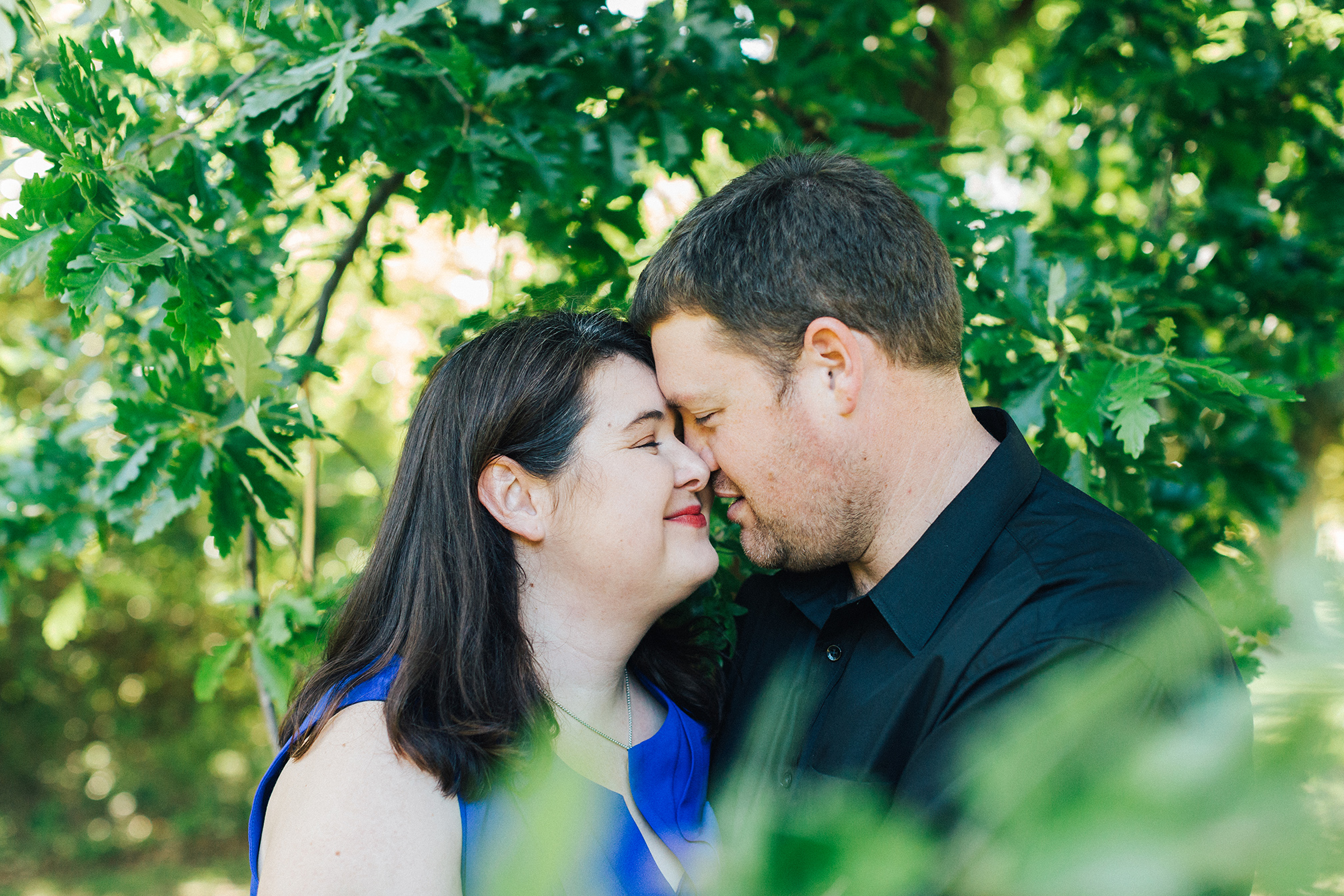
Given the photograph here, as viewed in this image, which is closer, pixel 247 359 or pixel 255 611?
pixel 247 359

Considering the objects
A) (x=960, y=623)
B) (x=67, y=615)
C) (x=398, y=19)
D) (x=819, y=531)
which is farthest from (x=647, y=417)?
(x=67, y=615)

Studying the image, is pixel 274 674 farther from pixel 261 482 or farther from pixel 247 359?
pixel 247 359

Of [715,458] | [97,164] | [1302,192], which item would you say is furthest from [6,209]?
[1302,192]

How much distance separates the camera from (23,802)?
841cm

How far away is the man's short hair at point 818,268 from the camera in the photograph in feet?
6.30

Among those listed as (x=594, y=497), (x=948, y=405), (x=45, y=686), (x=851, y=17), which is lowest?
(x=45, y=686)

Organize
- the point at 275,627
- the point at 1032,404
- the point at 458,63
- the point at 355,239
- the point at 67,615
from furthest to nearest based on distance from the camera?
the point at 67,615 → the point at 355,239 → the point at 275,627 → the point at 1032,404 → the point at 458,63

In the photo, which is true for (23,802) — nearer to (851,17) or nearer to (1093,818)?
(851,17)

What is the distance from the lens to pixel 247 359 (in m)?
1.96

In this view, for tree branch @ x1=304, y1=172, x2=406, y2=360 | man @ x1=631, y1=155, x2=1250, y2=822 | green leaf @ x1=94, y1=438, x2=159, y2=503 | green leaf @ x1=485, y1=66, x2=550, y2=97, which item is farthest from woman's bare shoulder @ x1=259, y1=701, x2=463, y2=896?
tree branch @ x1=304, y1=172, x2=406, y2=360

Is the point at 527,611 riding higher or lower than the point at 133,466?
lower

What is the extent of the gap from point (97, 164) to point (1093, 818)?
2104 millimetres

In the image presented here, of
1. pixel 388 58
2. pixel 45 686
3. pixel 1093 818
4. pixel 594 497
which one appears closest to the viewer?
pixel 1093 818

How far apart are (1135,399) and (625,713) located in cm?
127
